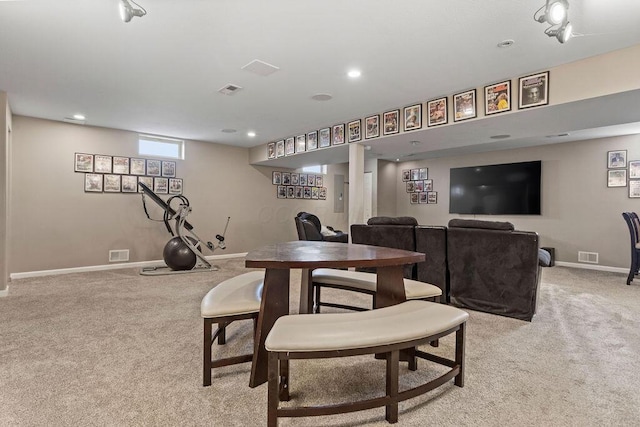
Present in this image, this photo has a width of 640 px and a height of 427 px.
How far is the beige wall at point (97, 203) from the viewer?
4.98 m

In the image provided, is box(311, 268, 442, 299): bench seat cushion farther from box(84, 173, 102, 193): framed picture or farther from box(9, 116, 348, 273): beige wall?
box(84, 173, 102, 193): framed picture

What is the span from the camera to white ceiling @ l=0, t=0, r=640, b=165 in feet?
7.70

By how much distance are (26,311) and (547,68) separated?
5.63m

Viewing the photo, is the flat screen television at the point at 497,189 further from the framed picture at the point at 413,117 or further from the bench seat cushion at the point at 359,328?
A: the bench seat cushion at the point at 359,328

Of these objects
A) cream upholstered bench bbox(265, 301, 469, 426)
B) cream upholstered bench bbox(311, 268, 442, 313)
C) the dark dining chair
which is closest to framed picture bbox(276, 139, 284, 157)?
cream upholstered bench bbox(311, 268, 442, 313)

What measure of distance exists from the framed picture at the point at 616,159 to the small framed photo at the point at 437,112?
394 cm

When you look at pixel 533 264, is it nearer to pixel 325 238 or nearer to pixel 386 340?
pixel 386 340

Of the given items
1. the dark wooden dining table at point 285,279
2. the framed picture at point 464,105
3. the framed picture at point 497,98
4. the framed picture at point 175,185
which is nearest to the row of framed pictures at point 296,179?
the framed picture at point 175,185

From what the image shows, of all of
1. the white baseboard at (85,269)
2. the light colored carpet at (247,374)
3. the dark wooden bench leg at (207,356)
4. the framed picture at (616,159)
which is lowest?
the light colored carpet at (247,374)

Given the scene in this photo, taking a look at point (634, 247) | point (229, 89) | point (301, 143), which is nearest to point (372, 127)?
point (301, 143)

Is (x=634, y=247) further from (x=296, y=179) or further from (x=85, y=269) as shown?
(x=85, y=269)

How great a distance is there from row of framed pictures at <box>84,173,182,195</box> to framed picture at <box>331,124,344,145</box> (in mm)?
3179

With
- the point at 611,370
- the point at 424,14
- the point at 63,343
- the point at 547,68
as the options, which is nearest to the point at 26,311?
the point at 63,343

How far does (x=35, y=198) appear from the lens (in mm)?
5043
